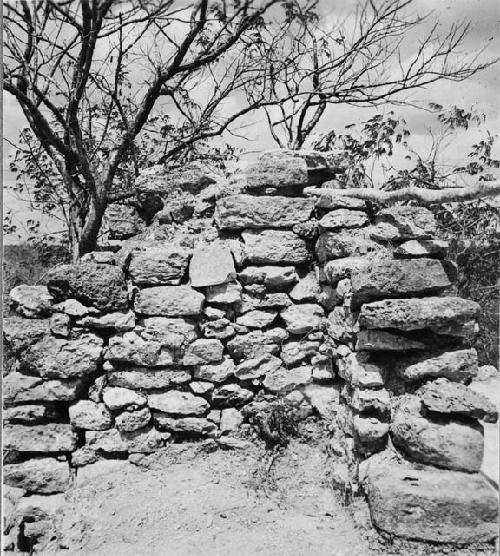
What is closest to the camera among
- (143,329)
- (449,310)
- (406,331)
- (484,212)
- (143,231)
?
(449,310)

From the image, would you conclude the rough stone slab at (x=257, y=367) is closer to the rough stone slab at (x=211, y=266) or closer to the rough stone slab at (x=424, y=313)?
the rough stone slab at (x=211, y=266)

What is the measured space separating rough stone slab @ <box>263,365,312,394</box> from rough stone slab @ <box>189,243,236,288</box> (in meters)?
0.74

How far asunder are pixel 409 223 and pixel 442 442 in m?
1.32

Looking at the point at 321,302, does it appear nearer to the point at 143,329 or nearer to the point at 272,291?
the point at 272,291

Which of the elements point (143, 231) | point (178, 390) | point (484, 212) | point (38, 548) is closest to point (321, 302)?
point (178, 390)

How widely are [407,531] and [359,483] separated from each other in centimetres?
41

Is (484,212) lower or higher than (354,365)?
higher

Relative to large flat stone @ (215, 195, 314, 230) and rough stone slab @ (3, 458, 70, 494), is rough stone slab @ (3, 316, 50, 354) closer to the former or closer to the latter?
rough stone slab @ (3, 458, 70, 494)

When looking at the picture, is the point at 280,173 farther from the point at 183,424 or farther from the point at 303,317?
the point at 183,424

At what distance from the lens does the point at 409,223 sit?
123 inches

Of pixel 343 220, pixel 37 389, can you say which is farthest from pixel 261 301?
pixel 37 389

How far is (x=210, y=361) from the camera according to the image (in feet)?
11.3

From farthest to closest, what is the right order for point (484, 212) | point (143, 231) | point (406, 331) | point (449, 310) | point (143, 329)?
1. point (484, 212)
2. point (143, 231)
3. point (143, 329)
4. point (406, 331)
5. point (449, 310)

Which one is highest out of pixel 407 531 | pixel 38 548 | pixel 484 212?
pixel 484 212
